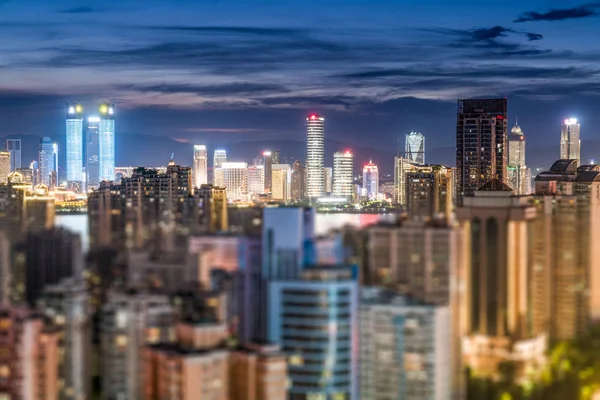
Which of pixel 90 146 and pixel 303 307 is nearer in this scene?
pixel 303 307

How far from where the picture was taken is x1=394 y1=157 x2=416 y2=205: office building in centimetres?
3169

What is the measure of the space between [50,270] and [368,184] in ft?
103

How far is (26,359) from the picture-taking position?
7301 millimetres

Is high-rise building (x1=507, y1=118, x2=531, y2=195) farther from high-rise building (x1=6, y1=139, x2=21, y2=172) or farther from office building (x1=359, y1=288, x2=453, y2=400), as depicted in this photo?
office building (x1=359, y1=288, x2=453, y2=400)

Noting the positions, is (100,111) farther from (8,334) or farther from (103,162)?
(8,334)

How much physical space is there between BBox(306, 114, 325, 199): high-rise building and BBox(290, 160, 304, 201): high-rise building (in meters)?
0.37

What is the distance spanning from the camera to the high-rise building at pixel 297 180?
36263 millimetres

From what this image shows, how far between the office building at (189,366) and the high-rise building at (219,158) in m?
34.3

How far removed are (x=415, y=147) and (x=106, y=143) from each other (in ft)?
58.6

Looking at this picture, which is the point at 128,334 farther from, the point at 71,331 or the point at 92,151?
the point at 92,151

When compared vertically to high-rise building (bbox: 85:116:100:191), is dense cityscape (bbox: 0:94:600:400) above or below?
below

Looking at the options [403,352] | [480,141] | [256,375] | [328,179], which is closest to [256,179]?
[328,179]

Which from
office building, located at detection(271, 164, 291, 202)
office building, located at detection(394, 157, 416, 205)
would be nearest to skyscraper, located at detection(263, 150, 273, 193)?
office building, located at detection(271, 164, 291, 202)

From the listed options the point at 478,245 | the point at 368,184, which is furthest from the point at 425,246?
the point at 368,184
